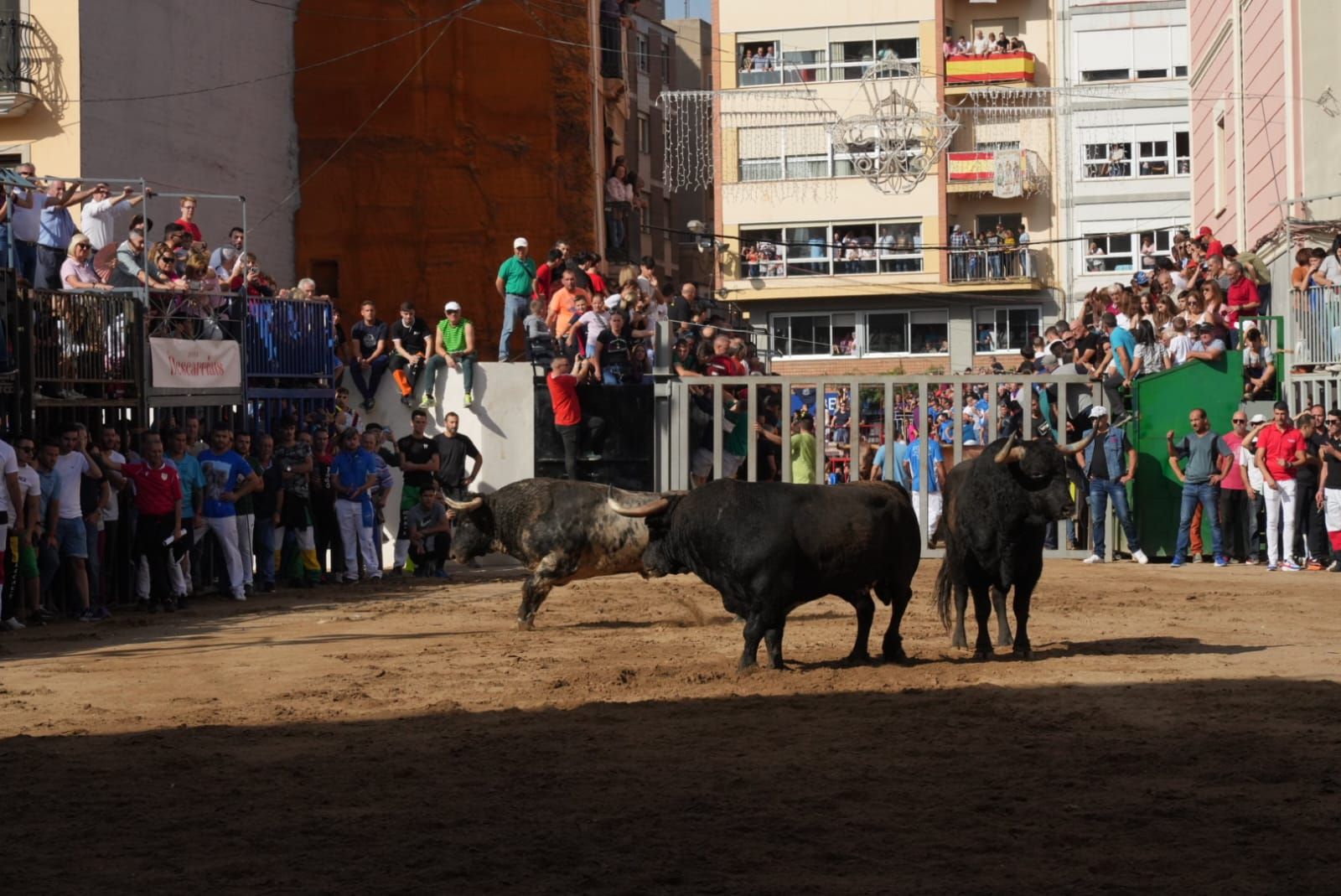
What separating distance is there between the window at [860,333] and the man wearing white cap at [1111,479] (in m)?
33.5

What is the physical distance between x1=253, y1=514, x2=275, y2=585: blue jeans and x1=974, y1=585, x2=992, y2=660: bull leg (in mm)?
9685

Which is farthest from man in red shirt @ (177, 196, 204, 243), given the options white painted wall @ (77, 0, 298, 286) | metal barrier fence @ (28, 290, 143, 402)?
white painted wall @ (77, 0, 298, 286)

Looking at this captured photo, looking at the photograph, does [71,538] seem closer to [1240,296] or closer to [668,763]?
[668,763]

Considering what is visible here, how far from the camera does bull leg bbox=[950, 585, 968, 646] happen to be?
14.0m

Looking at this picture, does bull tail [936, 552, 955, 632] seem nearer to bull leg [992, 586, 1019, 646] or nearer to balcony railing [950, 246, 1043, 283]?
bull leg [992, 586, 1019, 646]

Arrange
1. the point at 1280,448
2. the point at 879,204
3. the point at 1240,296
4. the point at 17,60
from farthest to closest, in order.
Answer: the point at 879,204 < the point at 17,60 < the point at 1240,296 < the point at 1280,448

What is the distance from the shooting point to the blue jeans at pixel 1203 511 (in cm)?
2312

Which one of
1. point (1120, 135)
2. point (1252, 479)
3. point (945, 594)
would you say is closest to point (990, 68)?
point (1120, 135)

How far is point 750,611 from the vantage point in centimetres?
1259

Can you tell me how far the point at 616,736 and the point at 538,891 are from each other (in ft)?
10.8

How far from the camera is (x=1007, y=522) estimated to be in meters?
13.7

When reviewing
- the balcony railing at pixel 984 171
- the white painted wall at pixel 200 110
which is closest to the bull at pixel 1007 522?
the white painted wall at pixel 200 110

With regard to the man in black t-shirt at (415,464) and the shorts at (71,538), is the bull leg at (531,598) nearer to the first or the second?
the shorts at (71,538)

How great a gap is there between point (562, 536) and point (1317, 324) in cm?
1170
